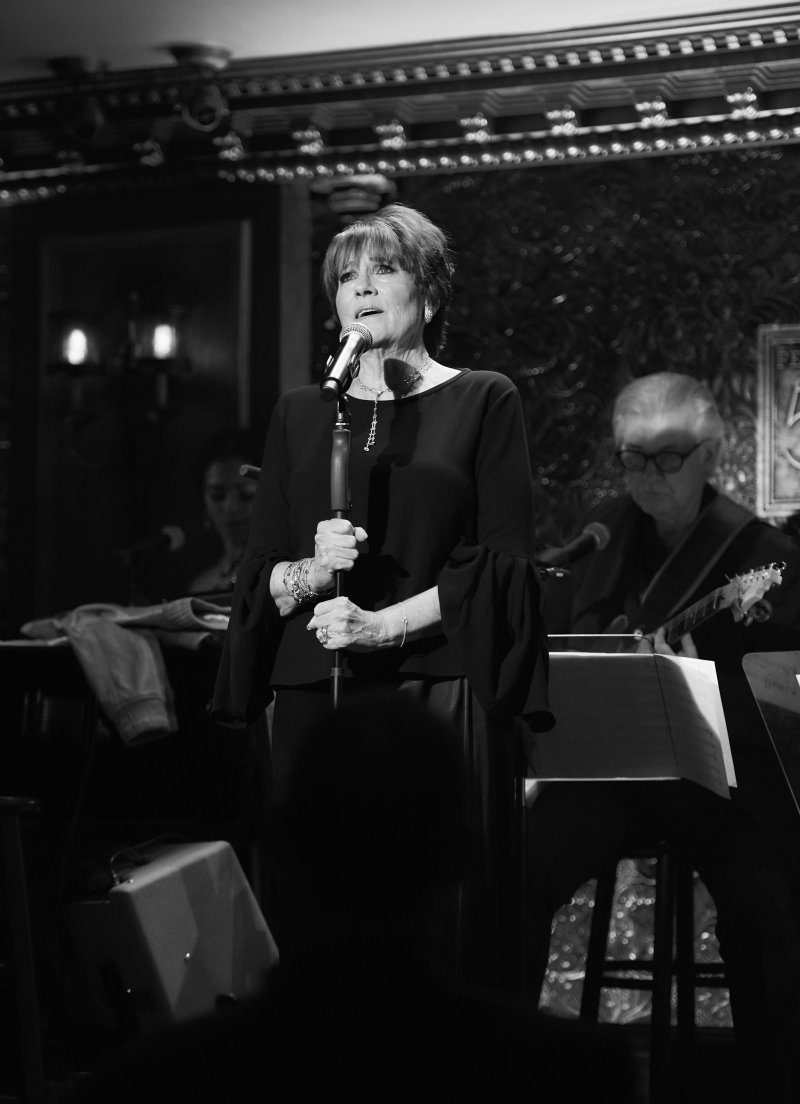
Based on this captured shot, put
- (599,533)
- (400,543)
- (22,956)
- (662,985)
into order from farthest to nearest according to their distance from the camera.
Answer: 1. (599,533)
2. (662,985)
3. (22,956)
4. (400,543)

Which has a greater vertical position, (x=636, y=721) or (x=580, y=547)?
(x=580, y=547)

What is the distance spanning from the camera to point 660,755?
8.68 ft

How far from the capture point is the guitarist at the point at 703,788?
2.73m

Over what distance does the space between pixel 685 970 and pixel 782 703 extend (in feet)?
3.68

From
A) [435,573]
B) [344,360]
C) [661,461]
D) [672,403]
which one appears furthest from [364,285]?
[672,403]

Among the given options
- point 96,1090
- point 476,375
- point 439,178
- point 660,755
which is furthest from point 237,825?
point 96,1090

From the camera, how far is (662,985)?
288cm

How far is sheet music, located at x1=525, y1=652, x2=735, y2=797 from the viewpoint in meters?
2.62

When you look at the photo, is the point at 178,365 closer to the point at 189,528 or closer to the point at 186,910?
the point at 189,528

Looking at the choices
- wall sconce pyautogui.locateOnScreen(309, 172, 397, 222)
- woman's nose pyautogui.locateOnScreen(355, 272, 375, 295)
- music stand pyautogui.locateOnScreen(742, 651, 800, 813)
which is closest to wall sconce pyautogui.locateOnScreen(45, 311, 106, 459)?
wall sconce pyautogui.locateOnScreen(309, 172, 397, 222)

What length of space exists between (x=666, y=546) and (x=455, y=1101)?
9.19ft

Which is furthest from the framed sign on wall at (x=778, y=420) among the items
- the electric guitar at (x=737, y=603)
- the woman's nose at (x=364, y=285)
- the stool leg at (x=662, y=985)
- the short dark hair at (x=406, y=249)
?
the woman's nose at (x=364, y=285)

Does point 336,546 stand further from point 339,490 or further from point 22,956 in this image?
point 22,956

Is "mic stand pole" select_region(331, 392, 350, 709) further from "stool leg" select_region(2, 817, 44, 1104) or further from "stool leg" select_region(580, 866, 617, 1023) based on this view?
"stool leg" select_region(580, 866, 617, 1023)
